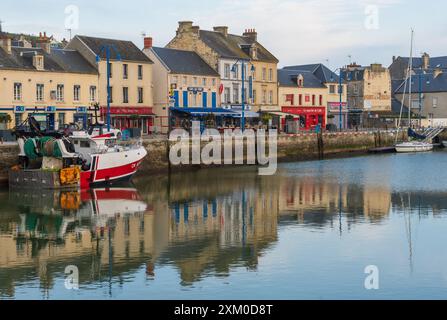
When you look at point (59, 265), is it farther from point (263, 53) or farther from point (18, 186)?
point (263, 53)

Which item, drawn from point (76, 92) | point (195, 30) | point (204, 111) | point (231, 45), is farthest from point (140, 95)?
point (231, 45)

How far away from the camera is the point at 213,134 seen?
51.3 metres

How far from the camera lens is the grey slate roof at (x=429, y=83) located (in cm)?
8469

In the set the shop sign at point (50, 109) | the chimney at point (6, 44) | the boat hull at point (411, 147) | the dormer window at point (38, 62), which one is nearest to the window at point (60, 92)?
the shop sign at point (50, 109)

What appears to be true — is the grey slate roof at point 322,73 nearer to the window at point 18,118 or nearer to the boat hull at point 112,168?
the window at point 18,118

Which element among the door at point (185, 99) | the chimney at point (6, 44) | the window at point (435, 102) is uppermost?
the chimney at point (6, 44)

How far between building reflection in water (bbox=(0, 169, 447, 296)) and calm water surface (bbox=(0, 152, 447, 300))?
0.04 meters

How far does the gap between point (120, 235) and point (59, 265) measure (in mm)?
4573

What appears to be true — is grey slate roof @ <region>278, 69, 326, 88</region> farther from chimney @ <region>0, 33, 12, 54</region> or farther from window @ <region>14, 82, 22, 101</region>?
window @ <region>14, 82, 22, 101</region>

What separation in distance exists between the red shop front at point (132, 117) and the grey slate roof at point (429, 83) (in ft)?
120

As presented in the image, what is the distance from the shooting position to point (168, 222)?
96.4 ft

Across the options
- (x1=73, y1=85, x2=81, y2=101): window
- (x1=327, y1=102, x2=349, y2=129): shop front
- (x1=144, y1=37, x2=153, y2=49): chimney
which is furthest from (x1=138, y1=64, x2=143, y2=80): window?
(x1=327, y1=102, x2=349, y2=129): shop front
